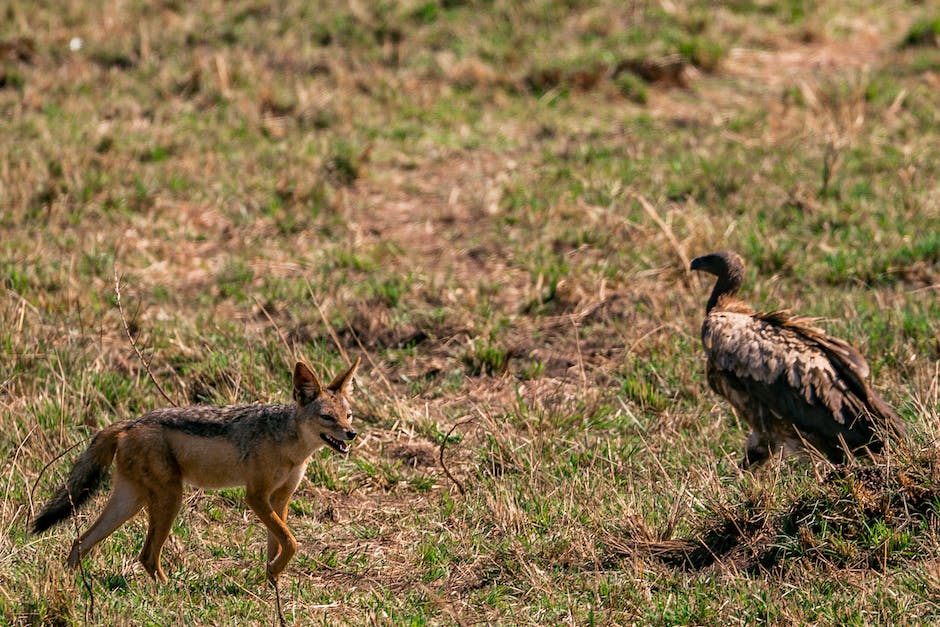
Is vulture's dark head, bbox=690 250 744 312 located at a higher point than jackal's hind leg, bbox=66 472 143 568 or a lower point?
lower

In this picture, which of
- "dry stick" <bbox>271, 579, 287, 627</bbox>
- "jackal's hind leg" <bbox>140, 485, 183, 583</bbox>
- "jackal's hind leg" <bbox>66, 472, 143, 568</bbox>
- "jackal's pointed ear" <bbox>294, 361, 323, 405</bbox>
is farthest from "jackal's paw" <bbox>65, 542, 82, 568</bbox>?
"jackal's pointed ear" <bbox>294, 361, 323, 405</bbox>

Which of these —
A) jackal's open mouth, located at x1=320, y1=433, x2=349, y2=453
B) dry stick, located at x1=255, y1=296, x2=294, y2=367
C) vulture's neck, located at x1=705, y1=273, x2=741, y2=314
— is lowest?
vulture's neck, located at x1=705, y1=273, x2=741, y2=314

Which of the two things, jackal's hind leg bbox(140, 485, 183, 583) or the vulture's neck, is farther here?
the vulture's neck

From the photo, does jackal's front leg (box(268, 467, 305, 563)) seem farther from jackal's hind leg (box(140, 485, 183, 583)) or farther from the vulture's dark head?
the vulture's dark head

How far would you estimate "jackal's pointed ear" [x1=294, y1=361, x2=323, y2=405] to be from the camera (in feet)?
22.8

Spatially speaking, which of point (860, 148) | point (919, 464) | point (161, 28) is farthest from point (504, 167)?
point (919, 464)

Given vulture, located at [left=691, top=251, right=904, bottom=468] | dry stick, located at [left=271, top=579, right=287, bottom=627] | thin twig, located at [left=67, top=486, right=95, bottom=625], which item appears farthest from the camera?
vulture, located at [left=691, top=251, right=904, bottom=468]

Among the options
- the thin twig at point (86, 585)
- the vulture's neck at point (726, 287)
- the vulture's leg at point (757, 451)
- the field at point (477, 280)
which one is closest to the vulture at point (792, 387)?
the vulture's leg at point (757, 451)

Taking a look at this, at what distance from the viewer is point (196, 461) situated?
698cm

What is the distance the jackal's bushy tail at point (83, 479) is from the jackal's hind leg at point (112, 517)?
170 millimetres

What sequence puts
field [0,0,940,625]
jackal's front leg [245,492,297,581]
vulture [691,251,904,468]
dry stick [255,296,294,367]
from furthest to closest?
dry stick [255,296,294,367]
vulture [691,251,904,468]
field [0,0,940,625]
jackal's front leg [245,492,297,581]

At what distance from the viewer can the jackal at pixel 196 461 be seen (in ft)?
22.7

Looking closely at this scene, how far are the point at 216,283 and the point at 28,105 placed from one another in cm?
446

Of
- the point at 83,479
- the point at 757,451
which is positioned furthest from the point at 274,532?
the point at 757,451
